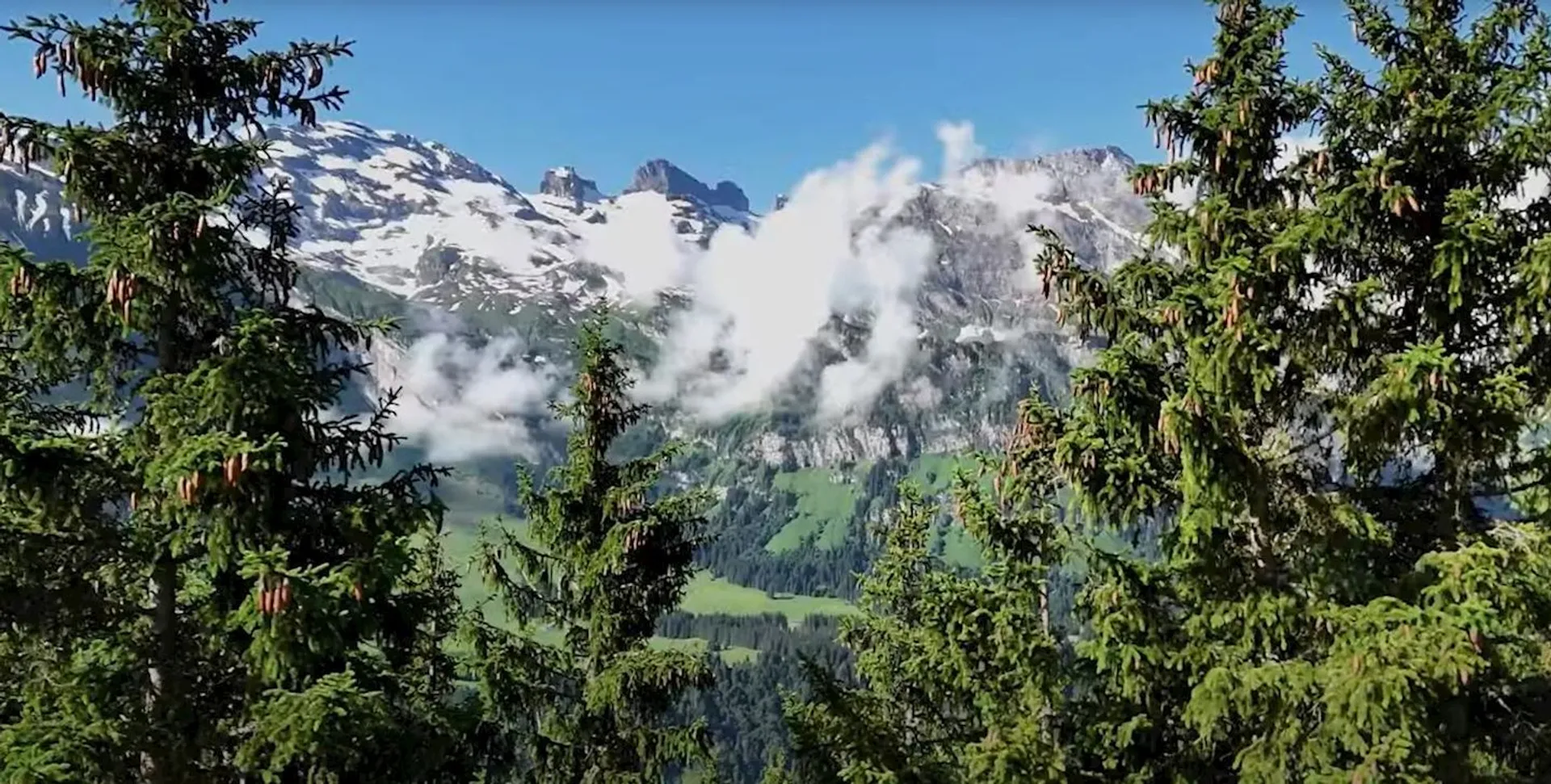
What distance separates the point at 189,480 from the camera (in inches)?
374

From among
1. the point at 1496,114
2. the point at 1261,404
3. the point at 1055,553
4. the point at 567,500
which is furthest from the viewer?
the point at 567,500

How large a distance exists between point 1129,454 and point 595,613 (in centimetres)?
1177

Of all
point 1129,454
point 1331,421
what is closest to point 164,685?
point 1129,454

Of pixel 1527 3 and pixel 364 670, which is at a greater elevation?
pixel 1527 3

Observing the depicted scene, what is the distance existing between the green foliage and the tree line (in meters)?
0.04

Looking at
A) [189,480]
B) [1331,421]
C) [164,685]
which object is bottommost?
[164,685]

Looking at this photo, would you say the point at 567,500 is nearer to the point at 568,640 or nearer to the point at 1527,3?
the point at 568,640

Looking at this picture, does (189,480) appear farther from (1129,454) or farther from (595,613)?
Result: (595,613)

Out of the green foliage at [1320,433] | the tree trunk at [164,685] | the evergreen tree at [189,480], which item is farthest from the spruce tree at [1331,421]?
the tree trunk at [164,685]

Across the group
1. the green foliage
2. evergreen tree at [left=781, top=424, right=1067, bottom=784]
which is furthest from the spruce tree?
evergreen tree at [left=781, top=424, right=1067, bottom=784]

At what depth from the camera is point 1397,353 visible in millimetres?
9820

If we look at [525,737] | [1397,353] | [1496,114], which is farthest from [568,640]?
[1496,114]

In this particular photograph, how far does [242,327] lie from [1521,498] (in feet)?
49.0

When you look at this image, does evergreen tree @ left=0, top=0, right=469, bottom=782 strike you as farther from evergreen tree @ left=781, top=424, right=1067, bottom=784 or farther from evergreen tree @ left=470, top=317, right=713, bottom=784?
evergreen tree @ left=470, top=317, right=713, bottom=784
